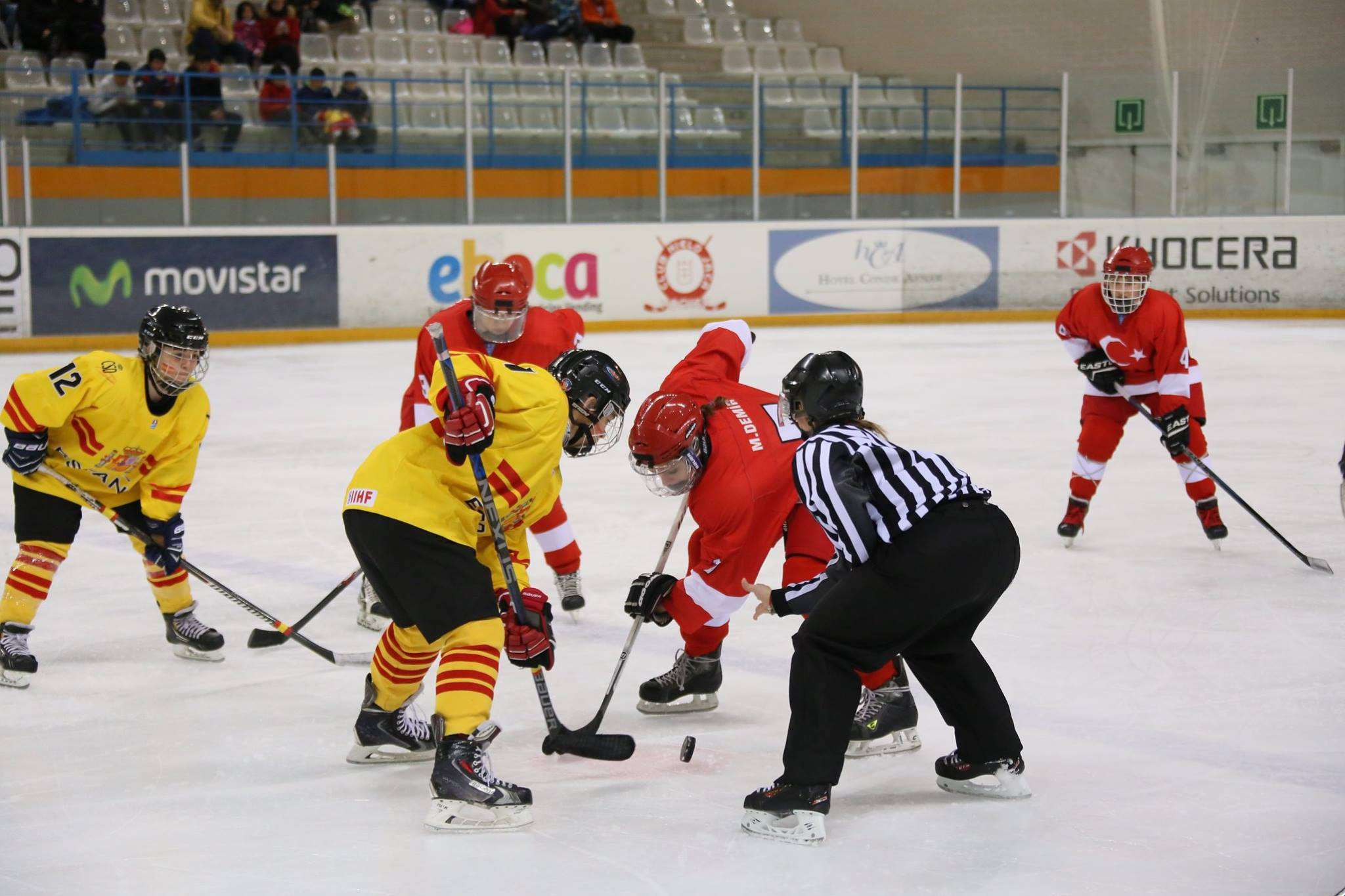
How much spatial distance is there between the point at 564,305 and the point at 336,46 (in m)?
3.60

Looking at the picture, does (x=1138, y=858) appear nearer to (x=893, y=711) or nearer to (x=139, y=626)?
(x=893, y=711)

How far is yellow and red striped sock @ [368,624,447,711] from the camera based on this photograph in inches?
119

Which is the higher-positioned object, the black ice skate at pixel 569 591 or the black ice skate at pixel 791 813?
the black ice skate at pixel 569 591

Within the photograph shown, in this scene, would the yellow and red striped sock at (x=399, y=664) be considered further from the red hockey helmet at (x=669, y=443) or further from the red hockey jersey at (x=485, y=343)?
the red hockey jersey at (x=485, y=343)

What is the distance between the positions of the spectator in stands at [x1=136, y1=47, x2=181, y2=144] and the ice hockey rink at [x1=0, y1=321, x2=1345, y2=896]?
217 inches

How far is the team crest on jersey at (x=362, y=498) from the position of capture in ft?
9.30

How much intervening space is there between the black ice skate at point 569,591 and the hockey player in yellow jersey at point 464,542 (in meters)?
1.36

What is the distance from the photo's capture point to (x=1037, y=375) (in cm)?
953

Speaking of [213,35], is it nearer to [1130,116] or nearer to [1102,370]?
[1130,116]

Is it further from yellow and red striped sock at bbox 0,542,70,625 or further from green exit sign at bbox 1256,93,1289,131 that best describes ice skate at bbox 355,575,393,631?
green exit sign at bbox 1256,93,1289,131

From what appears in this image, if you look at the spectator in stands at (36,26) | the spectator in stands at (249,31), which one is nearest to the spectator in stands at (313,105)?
the spectator in stands at (249,31)

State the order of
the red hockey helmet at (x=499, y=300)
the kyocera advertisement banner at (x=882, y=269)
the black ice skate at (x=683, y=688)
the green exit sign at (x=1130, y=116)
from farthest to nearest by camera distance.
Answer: the green exit sign at (x=1130, y=116)
the kyocera advertisement banner at (x=882, y=269)
the red hockey helmet at (x=499, y=300)
the black ice skate at (x=683, y=688)

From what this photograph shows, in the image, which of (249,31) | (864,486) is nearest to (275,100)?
(249,31)

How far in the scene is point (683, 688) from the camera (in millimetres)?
3561
